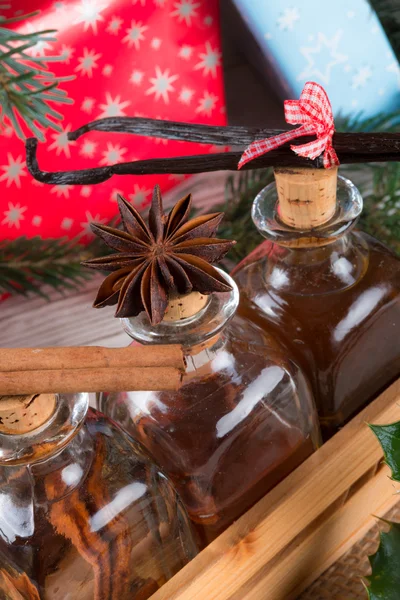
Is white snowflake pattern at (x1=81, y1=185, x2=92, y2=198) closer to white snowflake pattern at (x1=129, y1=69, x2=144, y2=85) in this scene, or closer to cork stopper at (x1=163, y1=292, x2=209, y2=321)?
white snowflake pattern at (x1=129, y1=69, x2=144, y2=85)

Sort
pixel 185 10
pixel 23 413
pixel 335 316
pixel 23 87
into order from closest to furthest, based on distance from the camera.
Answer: pixel 23 413, pixel 335 316, pixel 23 87, pixel 185 10

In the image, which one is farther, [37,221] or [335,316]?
[37,221]

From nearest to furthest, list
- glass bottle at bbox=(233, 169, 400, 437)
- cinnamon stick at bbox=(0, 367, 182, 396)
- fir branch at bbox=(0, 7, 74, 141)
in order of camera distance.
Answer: cinnamon stick at bbox=(0, 367, 182, 396) → glass bottle at bbox=(233, 169, 400, 437) → fir branch at bbox=(0, 7, 74, 141)

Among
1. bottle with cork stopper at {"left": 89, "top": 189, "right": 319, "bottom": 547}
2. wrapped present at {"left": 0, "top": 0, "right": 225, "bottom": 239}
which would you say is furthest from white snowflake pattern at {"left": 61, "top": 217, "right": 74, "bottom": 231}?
bottle with cork stopper at {"left": 89, "top": 189, "right": 319, "bottom": 547}

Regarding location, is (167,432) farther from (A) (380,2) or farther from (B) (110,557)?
(A) (380,2)

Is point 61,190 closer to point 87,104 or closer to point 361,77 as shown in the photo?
point 87,104

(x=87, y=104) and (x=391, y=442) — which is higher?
(x=87, y=104)

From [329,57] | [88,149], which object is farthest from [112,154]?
[329,57]
